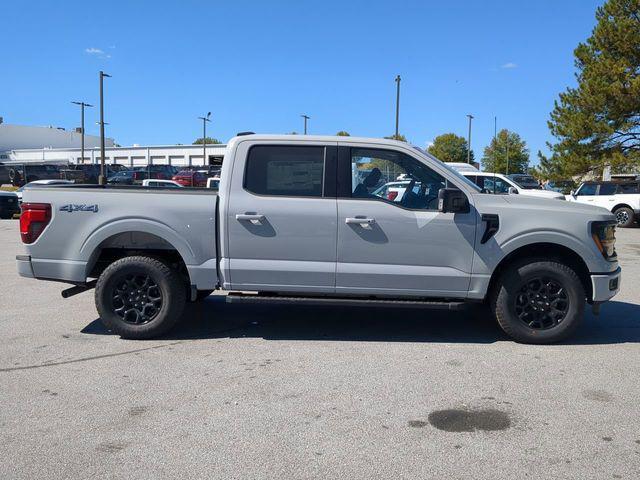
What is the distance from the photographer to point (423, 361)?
16.6 feet

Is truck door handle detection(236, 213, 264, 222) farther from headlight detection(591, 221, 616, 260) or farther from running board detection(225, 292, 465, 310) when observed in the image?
headlight detection(591, 221, 616, 260)

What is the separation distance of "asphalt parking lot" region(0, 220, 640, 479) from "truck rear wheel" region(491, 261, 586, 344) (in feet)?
0.61

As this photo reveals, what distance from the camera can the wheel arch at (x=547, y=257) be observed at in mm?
5527

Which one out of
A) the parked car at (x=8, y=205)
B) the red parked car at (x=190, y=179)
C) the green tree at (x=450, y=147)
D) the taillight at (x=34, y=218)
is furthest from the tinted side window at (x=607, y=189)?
the green tree at (x=450, y=147)

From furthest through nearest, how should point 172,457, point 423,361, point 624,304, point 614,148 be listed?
1. point 614,148
2. point 624,304
3. point 423,361
4. point 172,457

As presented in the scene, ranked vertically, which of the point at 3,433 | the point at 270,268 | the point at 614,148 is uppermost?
the point at 614,148

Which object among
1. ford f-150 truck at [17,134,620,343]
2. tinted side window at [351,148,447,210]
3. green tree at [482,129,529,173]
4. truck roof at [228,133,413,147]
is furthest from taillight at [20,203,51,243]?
green tree at [482,129,529,173]

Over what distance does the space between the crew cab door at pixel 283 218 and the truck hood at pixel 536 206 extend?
1.47 meters

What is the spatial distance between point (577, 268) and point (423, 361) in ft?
6.33

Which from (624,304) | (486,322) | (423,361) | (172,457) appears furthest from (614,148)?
(172,457)

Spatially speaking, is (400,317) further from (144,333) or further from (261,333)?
(144,333)

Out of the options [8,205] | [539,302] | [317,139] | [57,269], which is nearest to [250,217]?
[317,139]

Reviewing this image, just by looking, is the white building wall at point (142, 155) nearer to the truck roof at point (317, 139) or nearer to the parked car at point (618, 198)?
the parked car at point (618, 198)

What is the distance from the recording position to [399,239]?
210 inches
